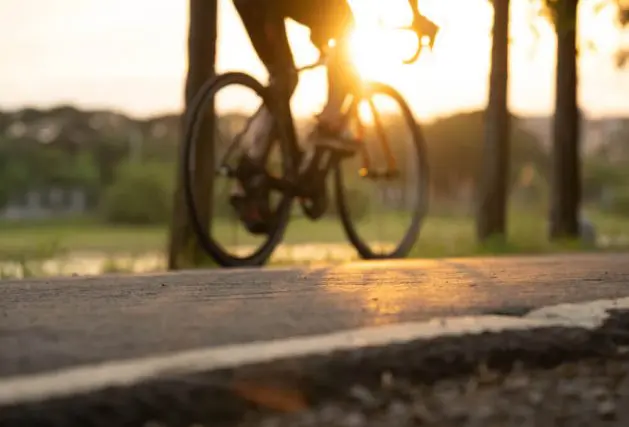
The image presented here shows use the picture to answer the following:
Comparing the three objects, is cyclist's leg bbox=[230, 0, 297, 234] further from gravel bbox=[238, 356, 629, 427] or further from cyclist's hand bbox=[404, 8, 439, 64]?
gravel bbox=[238, 356, 629, 427]

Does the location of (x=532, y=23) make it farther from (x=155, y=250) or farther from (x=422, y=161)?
(x=155, y=250)

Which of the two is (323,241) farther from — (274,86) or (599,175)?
(599,175)

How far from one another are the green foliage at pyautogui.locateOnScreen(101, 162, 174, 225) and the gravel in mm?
13682

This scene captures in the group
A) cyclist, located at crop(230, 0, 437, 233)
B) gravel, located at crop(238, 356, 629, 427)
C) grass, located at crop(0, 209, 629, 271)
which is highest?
cyclist, located at crop(230, 0, 437, 233)

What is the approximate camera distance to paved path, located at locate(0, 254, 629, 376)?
206cm

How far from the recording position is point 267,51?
5266 mm

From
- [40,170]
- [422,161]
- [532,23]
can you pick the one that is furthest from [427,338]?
[40,170]

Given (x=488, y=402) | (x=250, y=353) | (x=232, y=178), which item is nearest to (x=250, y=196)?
(x=232, y=178)

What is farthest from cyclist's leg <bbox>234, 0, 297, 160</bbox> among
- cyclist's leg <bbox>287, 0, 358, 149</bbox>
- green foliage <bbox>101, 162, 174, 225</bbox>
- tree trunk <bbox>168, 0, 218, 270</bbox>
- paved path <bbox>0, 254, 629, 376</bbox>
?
green foliage <bbox>101, 162, 174, 225</bbox>

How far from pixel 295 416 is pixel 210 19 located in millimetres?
4984

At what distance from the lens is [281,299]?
2.86 meters

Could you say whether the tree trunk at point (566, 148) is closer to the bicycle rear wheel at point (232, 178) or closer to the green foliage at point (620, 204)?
the bicycle rear wheel at point (232, 178)

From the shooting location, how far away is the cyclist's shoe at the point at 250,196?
5.20m

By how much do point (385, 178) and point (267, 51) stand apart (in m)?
1.54
